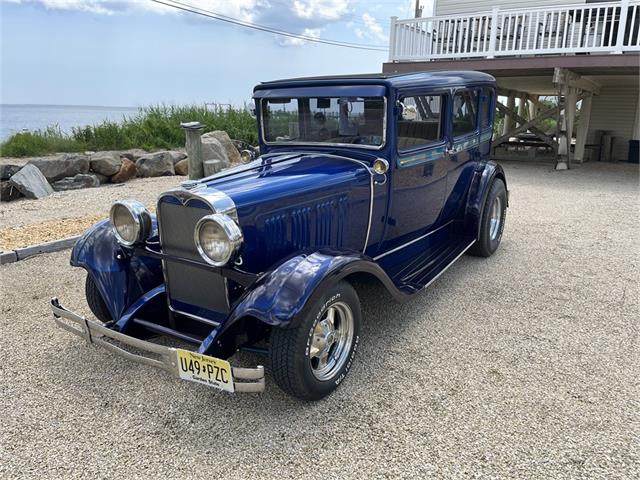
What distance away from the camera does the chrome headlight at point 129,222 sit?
2789 millimetres

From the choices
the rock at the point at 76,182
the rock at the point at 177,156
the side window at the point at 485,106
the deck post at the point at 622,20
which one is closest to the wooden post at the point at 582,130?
the deck post at the point at 622,20

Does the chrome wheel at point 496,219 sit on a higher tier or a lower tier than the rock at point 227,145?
lower

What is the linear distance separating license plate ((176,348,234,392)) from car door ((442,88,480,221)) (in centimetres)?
272

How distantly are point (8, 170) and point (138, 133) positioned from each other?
420cm

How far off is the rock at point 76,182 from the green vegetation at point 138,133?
1945 mm

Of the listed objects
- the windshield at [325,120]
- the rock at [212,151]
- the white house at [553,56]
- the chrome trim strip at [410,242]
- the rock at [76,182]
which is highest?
the white house at [553,56]

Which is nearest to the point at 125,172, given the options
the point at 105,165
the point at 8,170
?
the point at 105,165

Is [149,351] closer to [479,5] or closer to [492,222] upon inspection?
[492,222]

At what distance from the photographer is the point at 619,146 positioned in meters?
13.3

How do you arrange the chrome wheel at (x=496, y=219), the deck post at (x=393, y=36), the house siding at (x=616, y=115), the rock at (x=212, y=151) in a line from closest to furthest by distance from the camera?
the chrome wheel at (x=496, y=219) < the rock at (x=212, y=151) < the deck post at (x=393, y=36) < the house siding at (x=616, y=115)

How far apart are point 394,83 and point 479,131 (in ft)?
6.13

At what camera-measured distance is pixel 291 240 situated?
2.76 meters

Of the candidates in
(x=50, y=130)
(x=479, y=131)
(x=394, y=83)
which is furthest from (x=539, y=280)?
(x=50, y=130)

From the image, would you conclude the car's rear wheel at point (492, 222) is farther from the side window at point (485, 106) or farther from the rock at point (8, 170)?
the rock at point (8, 170)
